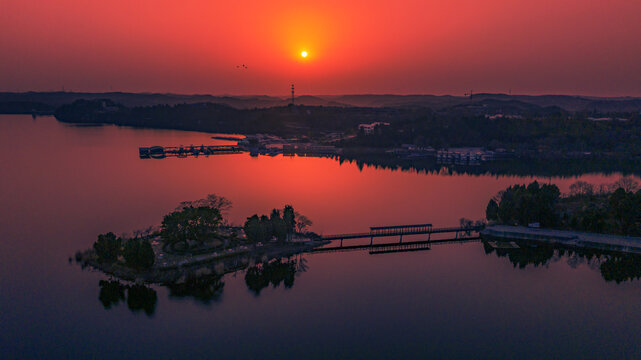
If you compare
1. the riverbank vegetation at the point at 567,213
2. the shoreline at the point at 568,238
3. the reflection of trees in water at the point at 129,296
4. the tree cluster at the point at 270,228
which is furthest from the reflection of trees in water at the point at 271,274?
the riverbank vegetation at the point at 567,213

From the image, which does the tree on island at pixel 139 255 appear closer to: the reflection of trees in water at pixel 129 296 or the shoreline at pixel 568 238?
the reflection of trees in water at pixel 129 296

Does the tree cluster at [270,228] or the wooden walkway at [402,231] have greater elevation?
the tree cluster at [270,228]

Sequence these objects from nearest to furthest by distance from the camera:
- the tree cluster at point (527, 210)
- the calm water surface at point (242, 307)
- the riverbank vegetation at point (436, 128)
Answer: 1. the calm water surface at point (242, 307)
2. the tree cluster at point (527, 210)
3. the riverbank vegetation at point (436, 128)

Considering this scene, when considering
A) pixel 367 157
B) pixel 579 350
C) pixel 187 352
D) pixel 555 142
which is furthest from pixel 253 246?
pixel 555 142

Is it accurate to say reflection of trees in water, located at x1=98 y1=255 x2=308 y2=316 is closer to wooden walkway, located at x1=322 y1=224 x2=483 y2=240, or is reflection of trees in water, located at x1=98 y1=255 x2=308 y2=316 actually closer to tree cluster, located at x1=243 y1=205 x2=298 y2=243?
tree cluster, located at x1=243 y1=205 x2=298 y2=243

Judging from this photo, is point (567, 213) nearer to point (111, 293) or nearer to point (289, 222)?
point (289, 222)

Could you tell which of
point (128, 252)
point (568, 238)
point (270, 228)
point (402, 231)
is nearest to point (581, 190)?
point (568, 238)
